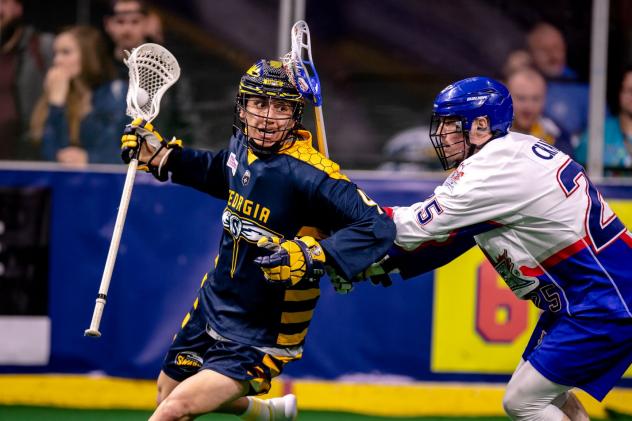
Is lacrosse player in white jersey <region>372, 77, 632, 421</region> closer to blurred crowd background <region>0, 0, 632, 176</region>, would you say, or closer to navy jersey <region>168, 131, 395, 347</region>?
navy jersey <region>168, 131, 395, 347</region>

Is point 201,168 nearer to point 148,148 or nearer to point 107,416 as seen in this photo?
point 148,148

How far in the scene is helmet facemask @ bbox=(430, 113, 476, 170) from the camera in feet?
12.9

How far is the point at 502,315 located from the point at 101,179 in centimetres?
223

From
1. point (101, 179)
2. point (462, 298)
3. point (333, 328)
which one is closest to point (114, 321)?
point (101, 179)

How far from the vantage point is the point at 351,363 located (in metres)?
5.56

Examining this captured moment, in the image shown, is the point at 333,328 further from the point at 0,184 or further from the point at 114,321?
the point at 0,184

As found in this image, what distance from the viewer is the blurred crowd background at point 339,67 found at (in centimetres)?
614

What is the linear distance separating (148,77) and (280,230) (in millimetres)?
978

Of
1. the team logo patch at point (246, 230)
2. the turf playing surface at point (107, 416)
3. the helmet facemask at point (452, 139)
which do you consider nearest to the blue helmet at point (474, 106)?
the helmet facemask at point (452, 139)

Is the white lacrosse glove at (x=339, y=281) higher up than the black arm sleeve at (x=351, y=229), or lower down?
lower down

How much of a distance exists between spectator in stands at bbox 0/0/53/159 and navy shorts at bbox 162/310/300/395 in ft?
8.29

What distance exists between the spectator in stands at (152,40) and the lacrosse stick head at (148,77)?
1.85 m

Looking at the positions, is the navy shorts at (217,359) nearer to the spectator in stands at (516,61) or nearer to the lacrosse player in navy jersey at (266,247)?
the lacrosse player in navy jersey at (266,247)

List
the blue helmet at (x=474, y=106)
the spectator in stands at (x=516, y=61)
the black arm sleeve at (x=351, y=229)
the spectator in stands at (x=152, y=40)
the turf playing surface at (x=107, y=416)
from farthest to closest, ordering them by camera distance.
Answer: the spectator in stands at (x=516, y=61) → the spectator in stands at (x=152, y=40) → the turf playing surface at (x=107, y=416) → the blue helmet at (x=474, y=106) → the black arm sleeve at (x=351, y=229)
